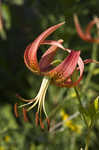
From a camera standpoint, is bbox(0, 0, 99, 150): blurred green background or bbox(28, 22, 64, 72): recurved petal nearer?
bbox(28, 22, 64, 72): recurved petal

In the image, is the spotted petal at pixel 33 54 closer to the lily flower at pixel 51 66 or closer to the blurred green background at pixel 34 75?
the lily flower at pixel 51 66

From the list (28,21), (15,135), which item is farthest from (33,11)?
(15,135)

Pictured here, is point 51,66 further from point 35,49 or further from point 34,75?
point 34,75

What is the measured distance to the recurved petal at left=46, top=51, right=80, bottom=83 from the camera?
66 centimetres

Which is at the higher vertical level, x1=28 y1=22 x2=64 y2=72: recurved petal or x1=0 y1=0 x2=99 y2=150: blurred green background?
x1=28 y1=22 x2=64 y2=72: recurved petal

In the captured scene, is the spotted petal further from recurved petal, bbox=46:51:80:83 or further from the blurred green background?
the blurred green background

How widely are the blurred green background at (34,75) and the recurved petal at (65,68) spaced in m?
0.63

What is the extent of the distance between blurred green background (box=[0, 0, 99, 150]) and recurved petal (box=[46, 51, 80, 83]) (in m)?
0.63

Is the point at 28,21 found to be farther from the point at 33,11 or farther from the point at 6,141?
the point at 6,141

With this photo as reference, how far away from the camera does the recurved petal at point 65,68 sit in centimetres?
66

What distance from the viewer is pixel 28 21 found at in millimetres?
2285

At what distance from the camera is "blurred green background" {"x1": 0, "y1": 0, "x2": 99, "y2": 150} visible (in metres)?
1.50

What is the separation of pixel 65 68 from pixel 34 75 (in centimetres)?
136

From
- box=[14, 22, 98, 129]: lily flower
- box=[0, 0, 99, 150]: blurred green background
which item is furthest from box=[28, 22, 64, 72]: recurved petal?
box=[0, 0, 99, 150]: blurred green background
